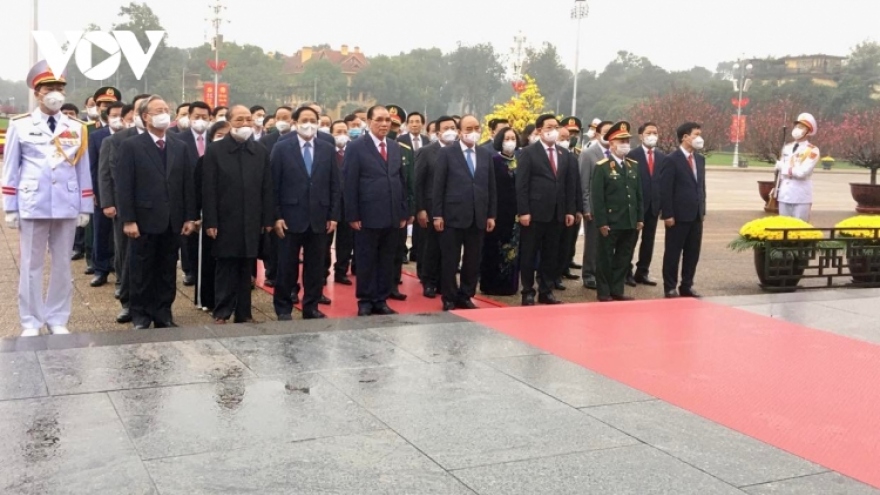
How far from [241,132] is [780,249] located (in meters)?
6.02

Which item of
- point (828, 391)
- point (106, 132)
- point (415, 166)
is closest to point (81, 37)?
point (106, 132)

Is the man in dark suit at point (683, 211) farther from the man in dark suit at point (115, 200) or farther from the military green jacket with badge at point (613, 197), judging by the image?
the man in dark suit at point (115, 200)

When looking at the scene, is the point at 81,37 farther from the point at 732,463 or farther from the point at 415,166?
the point at 732,463

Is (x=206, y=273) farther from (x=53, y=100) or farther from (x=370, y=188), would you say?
(x=53, y=100)

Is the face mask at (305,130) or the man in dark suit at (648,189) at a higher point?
the face mask at (305,130)

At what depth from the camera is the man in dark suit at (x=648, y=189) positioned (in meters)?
10.7

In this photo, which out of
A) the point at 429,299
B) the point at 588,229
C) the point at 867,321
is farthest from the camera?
the point at 588,229

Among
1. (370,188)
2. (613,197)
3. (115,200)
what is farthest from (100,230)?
(613,197)

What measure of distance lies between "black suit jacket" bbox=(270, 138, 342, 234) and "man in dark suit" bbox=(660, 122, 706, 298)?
3795mm

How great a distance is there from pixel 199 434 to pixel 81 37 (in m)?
13.2

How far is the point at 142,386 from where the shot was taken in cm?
534

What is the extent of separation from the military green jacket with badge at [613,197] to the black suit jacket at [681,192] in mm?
531

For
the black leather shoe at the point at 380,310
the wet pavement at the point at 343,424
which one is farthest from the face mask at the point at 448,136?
the wet pavement at the point at 343,424

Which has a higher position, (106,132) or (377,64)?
(377,64)
